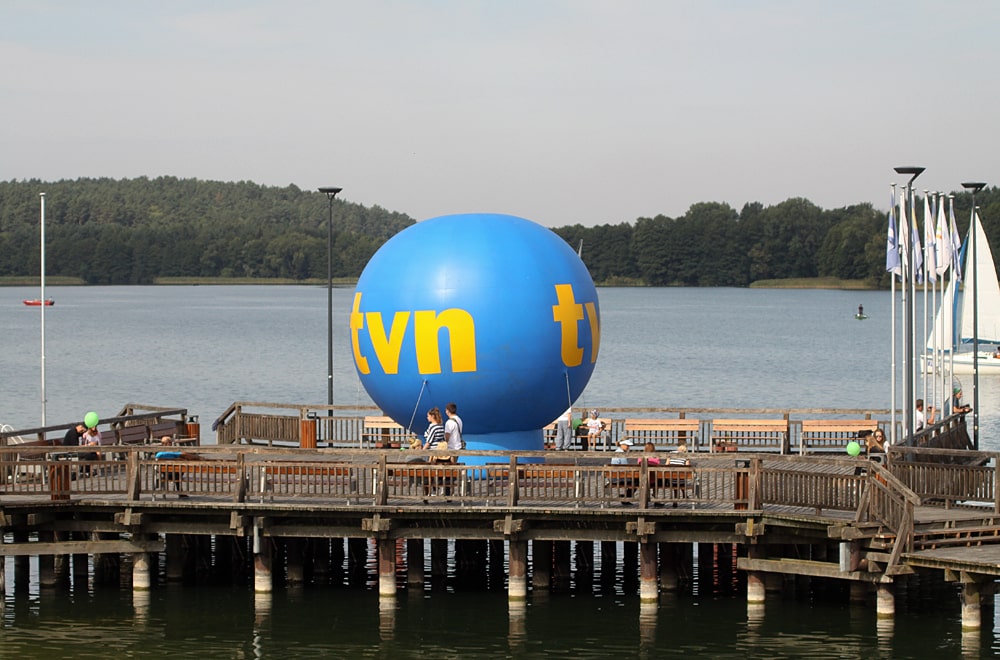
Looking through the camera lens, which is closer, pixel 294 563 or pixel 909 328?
pixel 294 563

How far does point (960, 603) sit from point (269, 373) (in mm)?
73145

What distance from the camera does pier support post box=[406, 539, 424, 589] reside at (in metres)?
30.6

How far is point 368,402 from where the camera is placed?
78812 millimetres

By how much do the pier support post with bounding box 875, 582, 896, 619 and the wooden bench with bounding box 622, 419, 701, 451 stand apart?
8.65 meters

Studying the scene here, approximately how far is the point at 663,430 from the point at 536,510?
973cm

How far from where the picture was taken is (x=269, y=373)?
9962 cm

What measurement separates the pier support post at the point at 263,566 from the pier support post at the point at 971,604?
11734mm

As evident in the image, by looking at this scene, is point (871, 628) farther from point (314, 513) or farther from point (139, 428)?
point (139, 428)

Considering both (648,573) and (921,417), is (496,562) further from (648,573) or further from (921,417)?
(921,417)

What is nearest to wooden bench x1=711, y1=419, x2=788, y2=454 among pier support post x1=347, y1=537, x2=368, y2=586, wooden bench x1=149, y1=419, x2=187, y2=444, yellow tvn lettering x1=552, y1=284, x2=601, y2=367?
yellow tvn lettering x1=552, y1=284, x2=601, y2=367

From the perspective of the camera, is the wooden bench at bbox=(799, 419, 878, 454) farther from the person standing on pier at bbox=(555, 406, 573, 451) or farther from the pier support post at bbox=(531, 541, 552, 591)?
the pier support post at bbox=(531, 541, 552, 591)

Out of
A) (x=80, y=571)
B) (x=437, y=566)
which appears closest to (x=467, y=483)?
(x=437, y=566)

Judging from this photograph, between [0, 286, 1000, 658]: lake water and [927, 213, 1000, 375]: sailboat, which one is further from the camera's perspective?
[927, 213, 1000, 375]: sailboat

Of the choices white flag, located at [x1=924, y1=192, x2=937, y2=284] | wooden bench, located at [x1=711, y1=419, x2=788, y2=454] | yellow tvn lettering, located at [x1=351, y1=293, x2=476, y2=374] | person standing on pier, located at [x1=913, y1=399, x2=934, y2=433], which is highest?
white flag, located at [x1=924, y1=192, x2=937, y2=284]
